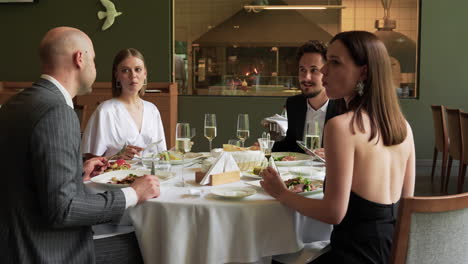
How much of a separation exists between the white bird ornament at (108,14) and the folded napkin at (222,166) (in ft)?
18.9

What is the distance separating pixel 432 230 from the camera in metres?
1.53

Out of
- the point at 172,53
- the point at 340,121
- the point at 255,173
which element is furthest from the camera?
the point at 172,53

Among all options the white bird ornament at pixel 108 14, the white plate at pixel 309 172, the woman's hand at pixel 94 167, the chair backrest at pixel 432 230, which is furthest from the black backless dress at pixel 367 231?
the white bird ornament at pixel 108 14

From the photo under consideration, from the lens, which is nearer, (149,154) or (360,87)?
(360,87)

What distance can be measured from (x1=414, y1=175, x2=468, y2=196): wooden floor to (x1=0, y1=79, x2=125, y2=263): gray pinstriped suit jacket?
15.8 ft

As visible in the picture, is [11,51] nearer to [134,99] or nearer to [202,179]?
[134,99]

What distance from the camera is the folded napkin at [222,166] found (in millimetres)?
2266

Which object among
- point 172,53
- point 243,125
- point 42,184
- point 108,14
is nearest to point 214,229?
point 42,184

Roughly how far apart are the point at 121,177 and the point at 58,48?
0.76 metres

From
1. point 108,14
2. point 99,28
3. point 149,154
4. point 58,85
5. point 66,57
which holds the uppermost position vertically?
point 108,14

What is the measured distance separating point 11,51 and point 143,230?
6.70 meters

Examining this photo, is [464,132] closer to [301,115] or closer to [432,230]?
[301,115]

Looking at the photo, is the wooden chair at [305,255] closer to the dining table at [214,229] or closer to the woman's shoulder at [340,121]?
the dining table at [214,229]

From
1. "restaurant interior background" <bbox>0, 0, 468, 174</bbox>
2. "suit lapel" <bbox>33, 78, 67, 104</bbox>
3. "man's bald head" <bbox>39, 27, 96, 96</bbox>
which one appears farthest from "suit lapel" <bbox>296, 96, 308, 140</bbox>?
"restaurant interior background" <bbox>0, 0, 468, 174</bbox>
